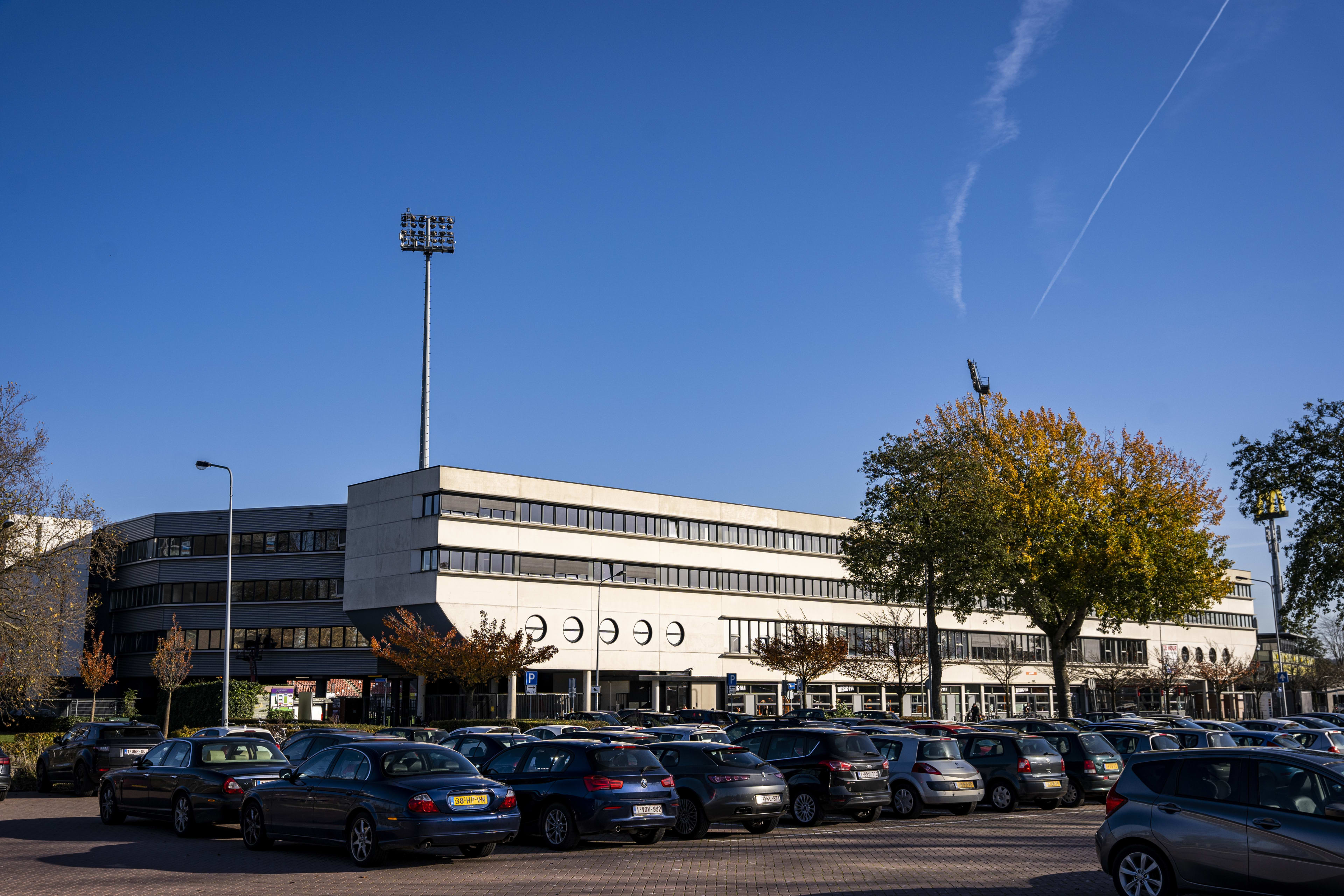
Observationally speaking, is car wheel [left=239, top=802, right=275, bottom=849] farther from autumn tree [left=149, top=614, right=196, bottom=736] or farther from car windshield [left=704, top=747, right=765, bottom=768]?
autumn tree [left=149, top=614, right=196, bottom=736]

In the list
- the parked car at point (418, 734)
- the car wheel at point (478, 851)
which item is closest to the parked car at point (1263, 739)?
the car wheel at point (478, 851)

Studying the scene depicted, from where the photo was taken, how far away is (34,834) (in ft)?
58.9

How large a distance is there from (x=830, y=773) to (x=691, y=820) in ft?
9.47

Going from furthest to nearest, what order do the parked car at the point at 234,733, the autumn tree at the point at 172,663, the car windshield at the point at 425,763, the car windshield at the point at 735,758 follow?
the autumn tree at the point at 172,663
the parked car at the point at 234,733
the car windshield at the point at 735,758
the car windshield at the point at 425,763

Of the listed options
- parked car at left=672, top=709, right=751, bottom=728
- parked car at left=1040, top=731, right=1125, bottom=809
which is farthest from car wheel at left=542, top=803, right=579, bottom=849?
parked car at left=672, top=709, right=751, bottom=728

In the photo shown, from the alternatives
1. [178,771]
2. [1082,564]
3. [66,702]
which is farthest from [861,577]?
[66,702]

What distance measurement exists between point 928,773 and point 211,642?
5874 centimetres

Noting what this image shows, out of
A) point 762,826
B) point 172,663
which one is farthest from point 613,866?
point 172,663

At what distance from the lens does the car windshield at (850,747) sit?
63.2ft

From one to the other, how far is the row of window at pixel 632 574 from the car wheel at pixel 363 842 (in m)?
44.4

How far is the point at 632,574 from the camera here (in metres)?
65.1

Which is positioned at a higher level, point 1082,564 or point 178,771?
point 1082,564

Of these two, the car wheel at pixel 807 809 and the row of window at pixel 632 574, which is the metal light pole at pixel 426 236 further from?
the car wheel at pixel 807 809

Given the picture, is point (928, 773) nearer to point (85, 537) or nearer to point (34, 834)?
point (34, 834)
